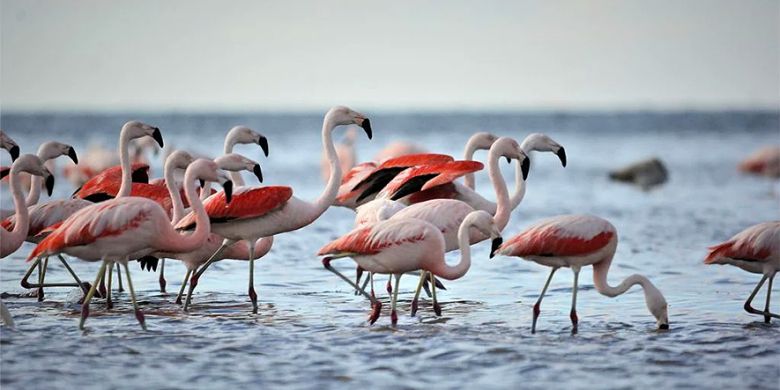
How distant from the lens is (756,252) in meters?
7.60

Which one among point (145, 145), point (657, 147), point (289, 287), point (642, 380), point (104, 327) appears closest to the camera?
point (642, 380)

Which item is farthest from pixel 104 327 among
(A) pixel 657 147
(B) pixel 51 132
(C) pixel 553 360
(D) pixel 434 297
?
(B) pixel 51 132

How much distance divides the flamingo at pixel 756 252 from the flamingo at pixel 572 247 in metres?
0.59

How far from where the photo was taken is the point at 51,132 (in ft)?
152

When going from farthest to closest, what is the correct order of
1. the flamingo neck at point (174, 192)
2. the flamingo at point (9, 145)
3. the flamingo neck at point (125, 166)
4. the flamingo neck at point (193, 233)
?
the flamingo neck at point (125, 166) → the flamingo at point (9, 145) → the flamingo neck at point (174, 192) → the flamingo neck at point (193, 233)

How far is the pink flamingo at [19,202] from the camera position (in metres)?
7.59

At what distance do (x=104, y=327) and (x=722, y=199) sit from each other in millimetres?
11269

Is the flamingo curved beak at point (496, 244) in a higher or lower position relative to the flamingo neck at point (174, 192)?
lower

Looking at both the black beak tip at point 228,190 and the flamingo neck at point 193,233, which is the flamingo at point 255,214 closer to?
the flamingo neck at point 193,233

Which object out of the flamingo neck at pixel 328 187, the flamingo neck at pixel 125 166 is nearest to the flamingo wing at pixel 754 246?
the flamingo neck at pixel 328 187

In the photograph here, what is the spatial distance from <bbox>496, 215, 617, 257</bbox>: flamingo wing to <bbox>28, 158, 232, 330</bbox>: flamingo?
174cm

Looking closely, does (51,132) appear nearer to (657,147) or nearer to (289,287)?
(657,147)

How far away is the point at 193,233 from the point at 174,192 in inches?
20.0

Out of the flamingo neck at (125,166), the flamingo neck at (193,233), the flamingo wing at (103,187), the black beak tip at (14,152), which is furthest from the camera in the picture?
the flamingo wing at (103,187)
